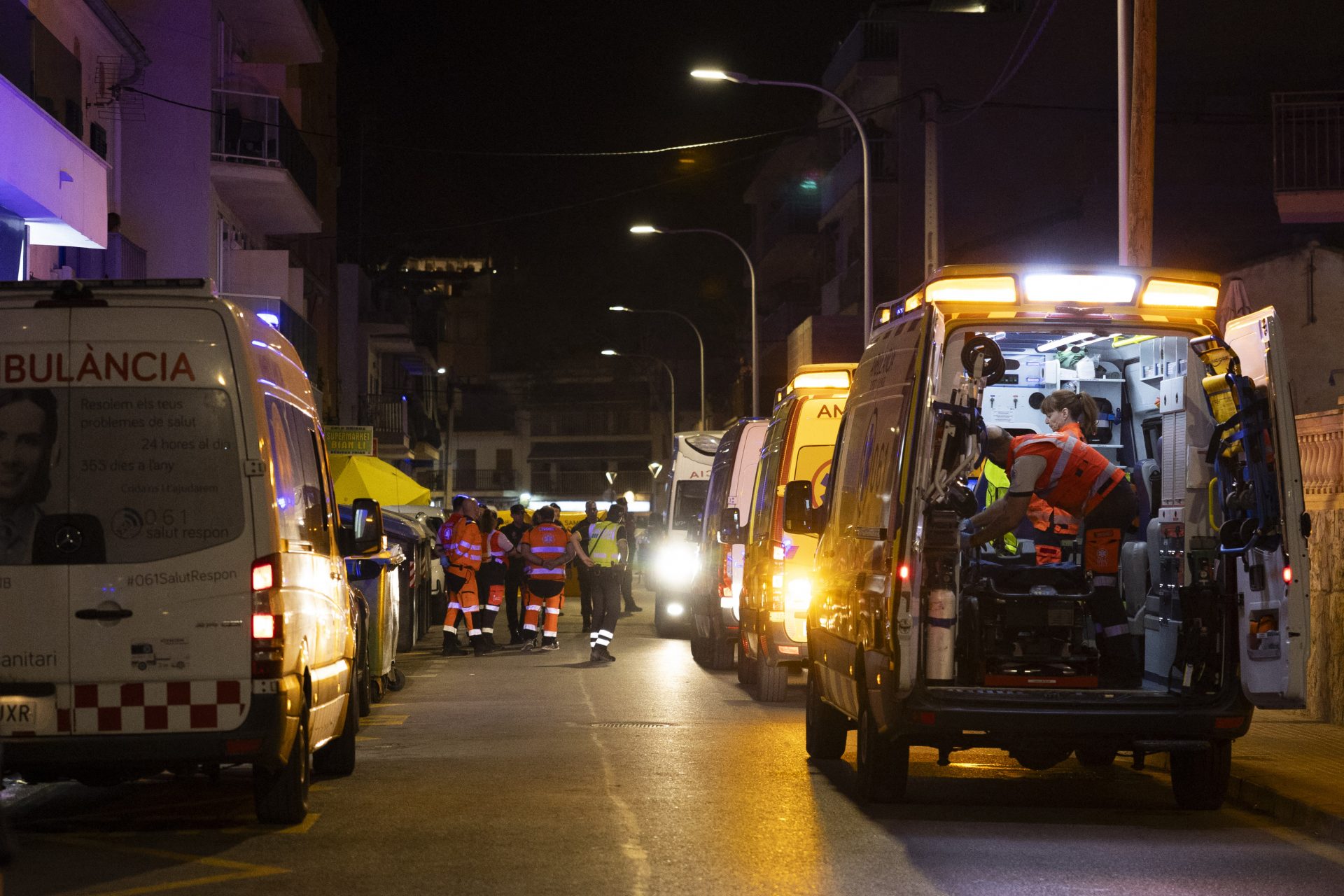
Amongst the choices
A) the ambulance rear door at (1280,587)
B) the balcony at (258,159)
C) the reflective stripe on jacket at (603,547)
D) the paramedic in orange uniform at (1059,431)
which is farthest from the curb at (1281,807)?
the balcony at (258,159)

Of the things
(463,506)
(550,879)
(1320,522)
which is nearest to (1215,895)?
(550,879)

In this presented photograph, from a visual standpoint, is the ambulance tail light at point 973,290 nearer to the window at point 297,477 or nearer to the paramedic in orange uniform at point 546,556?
the window at point 297,477

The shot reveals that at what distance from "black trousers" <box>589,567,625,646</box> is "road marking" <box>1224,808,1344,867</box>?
1150cm

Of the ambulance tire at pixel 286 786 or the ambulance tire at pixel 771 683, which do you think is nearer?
the ambulance tire at pixel 286 786

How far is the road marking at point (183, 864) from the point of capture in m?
7.30

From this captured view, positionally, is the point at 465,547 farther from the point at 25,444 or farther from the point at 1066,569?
the point at 25,444

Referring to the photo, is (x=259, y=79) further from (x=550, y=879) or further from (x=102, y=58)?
(x=550, y=879)

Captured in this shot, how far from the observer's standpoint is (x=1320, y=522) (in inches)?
521

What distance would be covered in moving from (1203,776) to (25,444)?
5.95 meters

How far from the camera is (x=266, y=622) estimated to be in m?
8.13

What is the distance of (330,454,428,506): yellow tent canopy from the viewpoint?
983 inches

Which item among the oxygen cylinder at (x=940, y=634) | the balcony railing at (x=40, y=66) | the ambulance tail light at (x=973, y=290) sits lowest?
the oxygen cylinder at (x=940, y=634)

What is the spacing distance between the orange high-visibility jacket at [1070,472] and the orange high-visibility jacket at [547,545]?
37.8 ft

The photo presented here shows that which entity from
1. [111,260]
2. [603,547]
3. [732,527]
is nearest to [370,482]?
Answer: [111,260]
